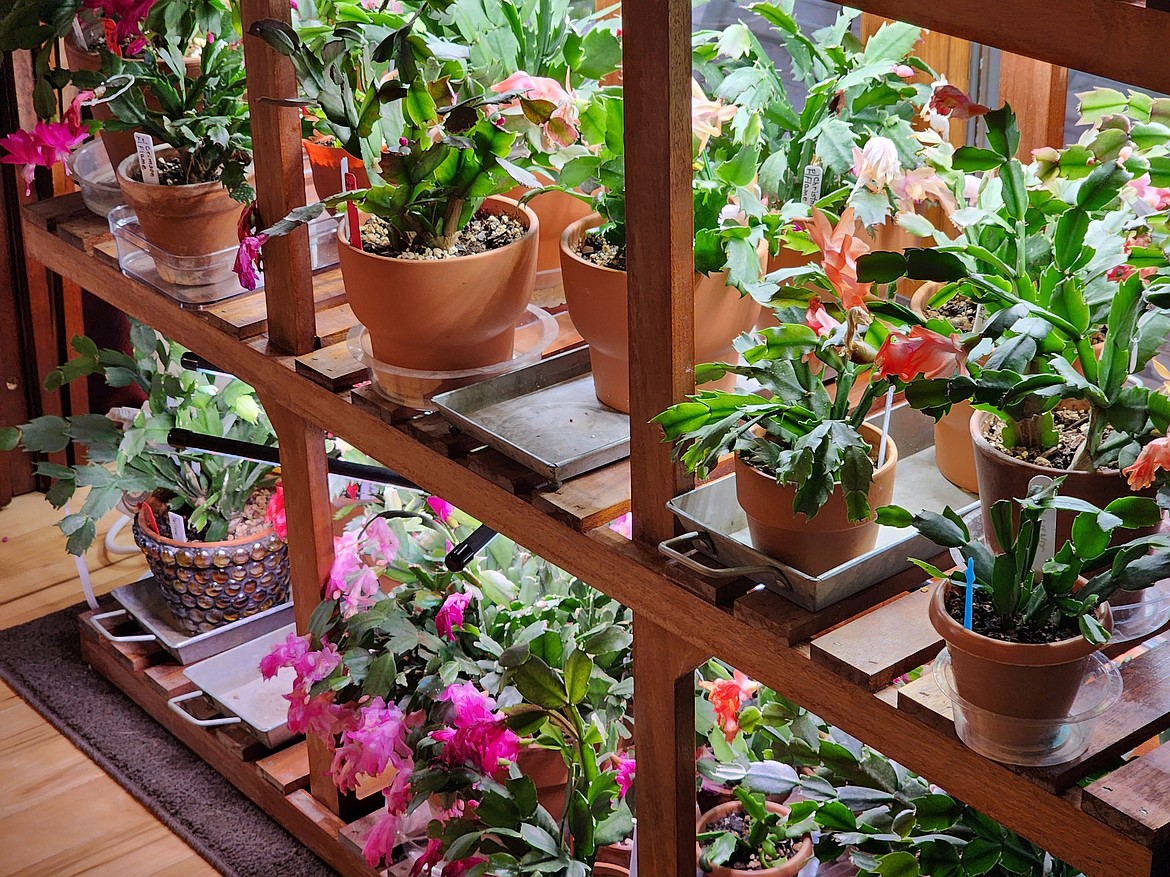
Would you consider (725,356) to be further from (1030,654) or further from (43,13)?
(43,13)

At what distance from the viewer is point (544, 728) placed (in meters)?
1.82

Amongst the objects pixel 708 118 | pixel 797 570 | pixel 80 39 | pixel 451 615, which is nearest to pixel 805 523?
pixel 797 570

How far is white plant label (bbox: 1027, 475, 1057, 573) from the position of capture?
1.09 meters

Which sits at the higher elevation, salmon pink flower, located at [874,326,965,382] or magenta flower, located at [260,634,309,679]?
salmon pink flower, located at [874,326,965,382]

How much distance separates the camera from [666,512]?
1.40 metres

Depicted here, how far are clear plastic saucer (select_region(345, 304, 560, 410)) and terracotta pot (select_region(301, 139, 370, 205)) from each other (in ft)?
0.83

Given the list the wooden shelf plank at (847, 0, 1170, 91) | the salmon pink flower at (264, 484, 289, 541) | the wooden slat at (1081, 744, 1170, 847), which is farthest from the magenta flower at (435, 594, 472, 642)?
the wooden shelf plank at (847, 0, 1170, 91)

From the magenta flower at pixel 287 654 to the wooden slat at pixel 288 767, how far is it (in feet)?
0.98

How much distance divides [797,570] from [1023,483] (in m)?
0.22

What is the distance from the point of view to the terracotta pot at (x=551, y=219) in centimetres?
186

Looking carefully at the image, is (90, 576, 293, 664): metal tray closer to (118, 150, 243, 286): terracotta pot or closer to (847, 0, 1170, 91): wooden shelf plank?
(118, 150, 243, 286): terracotta pot

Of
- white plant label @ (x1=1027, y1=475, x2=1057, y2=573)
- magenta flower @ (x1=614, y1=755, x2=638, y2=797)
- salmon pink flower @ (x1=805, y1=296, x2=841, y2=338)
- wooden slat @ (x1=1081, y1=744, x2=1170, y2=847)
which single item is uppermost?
salmon pink flower @ (x1=805, y1=296, x2=841, y2=338)

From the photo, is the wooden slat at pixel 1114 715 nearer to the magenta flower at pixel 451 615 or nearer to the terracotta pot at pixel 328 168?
the magenta flower at pixel 451 615

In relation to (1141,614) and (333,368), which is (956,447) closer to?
(1141,614)
